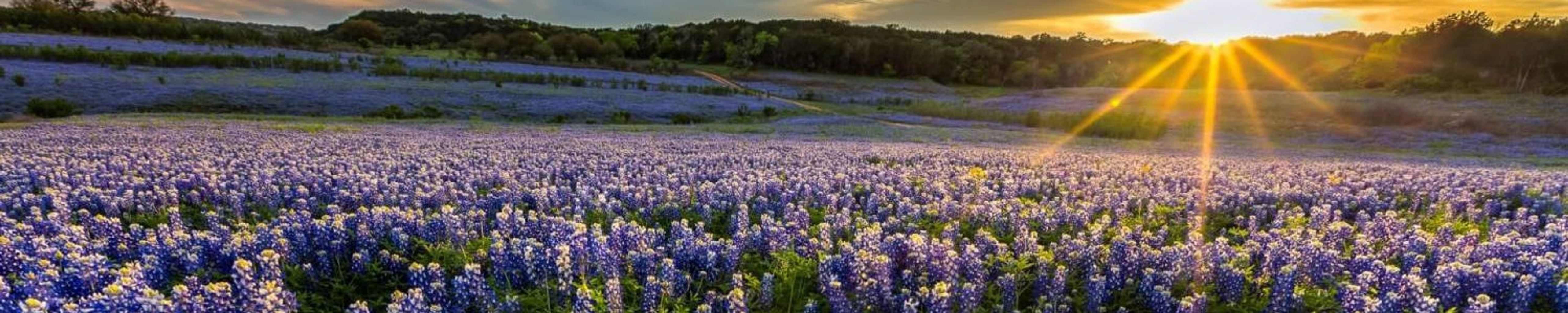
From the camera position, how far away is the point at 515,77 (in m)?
67.2

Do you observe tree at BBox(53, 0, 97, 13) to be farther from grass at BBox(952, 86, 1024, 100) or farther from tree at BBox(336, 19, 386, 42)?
grass at BBox(952, 86, 1024, 100)

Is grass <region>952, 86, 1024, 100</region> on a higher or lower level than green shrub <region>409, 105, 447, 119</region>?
higher

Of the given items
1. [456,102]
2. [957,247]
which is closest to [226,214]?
[957,247]

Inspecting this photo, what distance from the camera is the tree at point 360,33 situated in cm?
13475

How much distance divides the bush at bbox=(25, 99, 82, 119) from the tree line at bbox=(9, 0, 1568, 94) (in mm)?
62081

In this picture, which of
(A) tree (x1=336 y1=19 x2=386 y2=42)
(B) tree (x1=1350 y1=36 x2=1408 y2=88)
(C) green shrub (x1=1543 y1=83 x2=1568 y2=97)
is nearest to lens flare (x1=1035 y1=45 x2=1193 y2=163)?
(B) tree (x1=1350 y1=36 x2=1408 y2=88)

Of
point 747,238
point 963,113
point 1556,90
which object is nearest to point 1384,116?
point 963,113

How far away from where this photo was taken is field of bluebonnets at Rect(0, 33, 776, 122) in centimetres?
3903

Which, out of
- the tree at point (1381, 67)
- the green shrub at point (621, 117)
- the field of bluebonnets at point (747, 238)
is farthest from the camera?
the tree at point (1381, 67)

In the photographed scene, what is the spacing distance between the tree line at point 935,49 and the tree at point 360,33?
241 millimetres

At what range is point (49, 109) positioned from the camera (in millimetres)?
31281

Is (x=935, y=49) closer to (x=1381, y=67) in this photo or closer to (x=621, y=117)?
(x=1381, y=67)

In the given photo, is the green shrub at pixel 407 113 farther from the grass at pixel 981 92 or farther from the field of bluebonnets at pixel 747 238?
the grass at pixel 981 92

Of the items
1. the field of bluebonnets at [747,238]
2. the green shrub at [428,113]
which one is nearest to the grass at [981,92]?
the green shrub at [428,113]
